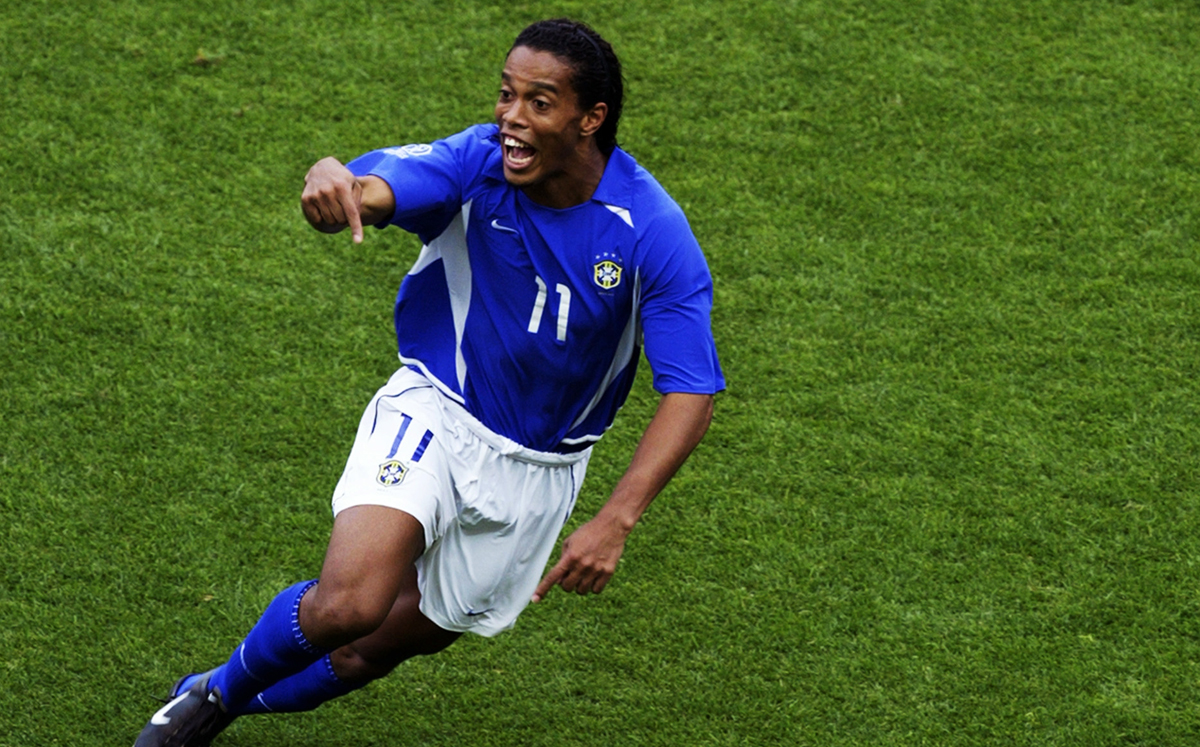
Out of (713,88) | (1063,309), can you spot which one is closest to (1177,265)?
(1063,309)

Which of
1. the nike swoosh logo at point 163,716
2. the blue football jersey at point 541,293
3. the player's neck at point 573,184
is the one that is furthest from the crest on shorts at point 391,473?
the nike swoosh logo at point 163,716

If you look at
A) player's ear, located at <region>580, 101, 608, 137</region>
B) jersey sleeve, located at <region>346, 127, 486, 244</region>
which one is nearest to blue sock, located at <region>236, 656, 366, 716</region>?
jersey sleeve, located at <region>346, 127, 486, 244</region>

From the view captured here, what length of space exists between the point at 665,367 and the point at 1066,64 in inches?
183

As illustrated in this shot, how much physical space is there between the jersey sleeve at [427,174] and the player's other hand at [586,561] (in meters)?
0.86

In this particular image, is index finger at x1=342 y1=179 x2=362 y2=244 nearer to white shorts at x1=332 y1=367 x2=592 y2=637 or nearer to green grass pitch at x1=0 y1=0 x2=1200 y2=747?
white shorts at x1=332 y1=367 x2=592 y2=637

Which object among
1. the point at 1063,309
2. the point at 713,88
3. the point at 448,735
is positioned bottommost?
the point at 448,735

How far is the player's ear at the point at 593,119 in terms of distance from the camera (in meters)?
3.70

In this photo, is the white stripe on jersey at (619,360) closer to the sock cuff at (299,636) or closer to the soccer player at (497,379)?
the soccer player at (497,379)

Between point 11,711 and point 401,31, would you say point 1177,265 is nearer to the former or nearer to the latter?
point 401,31

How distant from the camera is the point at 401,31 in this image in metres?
7.50

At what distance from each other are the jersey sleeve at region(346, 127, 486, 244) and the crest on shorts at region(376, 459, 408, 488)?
1.88ft

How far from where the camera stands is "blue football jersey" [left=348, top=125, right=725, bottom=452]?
3.62 meters

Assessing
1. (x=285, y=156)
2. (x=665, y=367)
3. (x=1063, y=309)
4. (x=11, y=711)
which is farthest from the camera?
(x=285, y=156)

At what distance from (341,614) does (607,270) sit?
1.01 m
